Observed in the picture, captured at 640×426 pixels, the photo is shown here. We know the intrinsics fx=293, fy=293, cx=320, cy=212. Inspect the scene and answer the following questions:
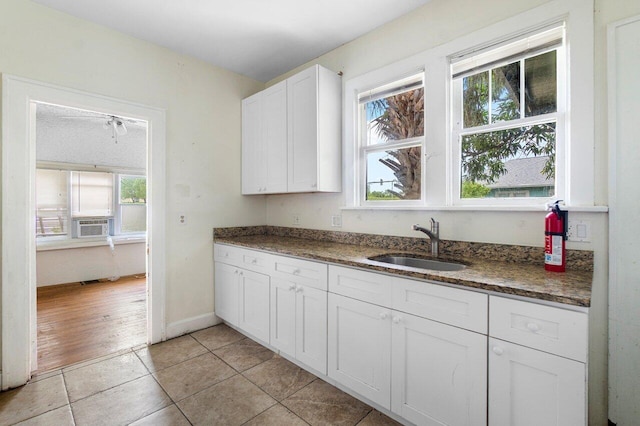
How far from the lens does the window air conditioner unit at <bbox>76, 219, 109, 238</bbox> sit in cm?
487

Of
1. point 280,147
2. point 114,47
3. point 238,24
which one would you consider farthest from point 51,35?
point 280,147

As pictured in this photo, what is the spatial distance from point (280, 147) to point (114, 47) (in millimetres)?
1582

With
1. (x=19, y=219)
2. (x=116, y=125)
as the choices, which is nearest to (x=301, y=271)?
(x=19, y=219)

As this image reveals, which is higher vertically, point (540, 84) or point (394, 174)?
point (540, 84)

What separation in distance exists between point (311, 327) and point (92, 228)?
482cm

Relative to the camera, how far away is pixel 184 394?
1.97 metres

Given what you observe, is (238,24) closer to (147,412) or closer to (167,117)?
(167,117)

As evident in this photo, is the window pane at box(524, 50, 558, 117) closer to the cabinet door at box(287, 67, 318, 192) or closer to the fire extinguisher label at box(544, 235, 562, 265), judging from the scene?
the fire extinguisher label at box(544, 235, 562, 265)

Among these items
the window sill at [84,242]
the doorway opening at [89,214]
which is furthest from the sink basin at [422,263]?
the window sill at [84,242]

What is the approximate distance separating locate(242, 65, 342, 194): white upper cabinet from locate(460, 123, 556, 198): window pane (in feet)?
3.50

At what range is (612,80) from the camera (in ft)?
4.79

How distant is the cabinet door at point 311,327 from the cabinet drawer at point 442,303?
591 millimetres

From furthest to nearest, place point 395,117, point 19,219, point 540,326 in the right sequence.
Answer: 1. point 395,117
2. point 19,219
3. point 540,326

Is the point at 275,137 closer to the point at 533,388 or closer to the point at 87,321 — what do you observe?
the point at 533,388
